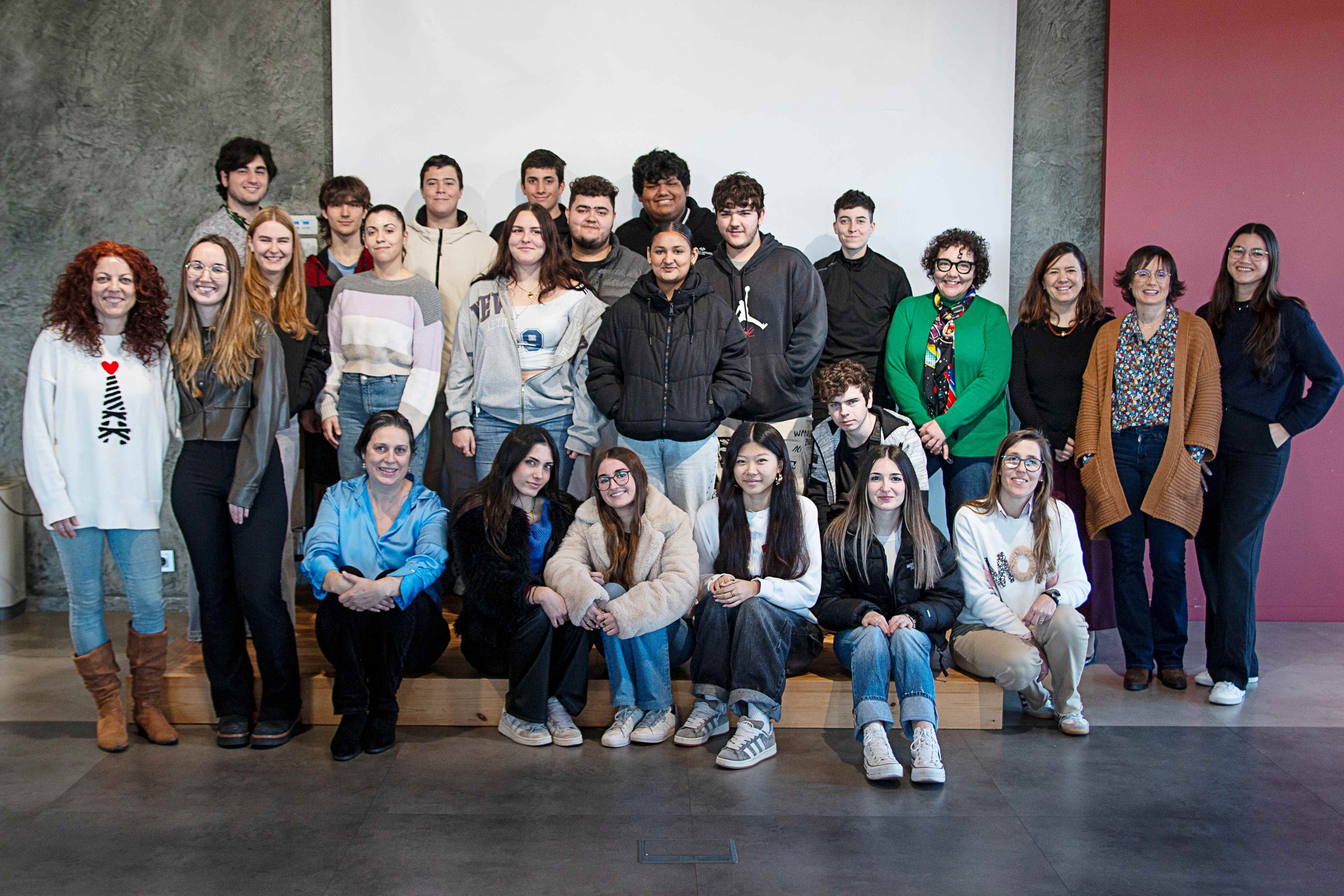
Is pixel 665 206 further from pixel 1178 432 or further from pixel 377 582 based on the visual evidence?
pixel 1178 432

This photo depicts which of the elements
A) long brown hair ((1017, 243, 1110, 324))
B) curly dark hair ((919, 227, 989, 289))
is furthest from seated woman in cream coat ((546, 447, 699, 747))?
long brown hair ((1017, 243, 1110, 324))

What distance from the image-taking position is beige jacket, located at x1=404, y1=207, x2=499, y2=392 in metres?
4.07

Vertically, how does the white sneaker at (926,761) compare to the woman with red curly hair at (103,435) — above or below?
below

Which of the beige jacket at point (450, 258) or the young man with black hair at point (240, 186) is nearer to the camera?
the young man with black hair at point (240, 186)

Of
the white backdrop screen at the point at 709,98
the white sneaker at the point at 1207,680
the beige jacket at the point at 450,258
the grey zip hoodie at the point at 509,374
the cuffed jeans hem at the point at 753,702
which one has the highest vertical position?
the white backdrop screen at the point at 709,98

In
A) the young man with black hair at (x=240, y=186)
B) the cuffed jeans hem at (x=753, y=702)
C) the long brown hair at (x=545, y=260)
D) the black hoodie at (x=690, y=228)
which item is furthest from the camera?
the black hoodie at (x=690, y=228)

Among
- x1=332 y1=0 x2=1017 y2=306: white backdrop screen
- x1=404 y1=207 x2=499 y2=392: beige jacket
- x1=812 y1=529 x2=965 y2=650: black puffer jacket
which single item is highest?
x1=332 y1=0 x2=1017 y2=306: white backdrop screen

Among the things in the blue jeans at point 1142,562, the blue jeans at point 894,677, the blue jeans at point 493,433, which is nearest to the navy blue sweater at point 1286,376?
the blue jeans at point 1142,562

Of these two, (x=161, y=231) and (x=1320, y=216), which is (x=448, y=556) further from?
(x=1320, y=216)

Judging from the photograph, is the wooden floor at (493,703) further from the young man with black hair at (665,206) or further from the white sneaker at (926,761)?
the young man with black hair at (665,206)

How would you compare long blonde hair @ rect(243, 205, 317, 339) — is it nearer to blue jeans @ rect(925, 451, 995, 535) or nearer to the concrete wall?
the concrete wall

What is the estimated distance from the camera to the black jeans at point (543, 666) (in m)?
3.18

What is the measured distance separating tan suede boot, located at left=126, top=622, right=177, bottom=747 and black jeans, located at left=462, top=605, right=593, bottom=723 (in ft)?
3.43

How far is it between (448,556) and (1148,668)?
2.55 m
